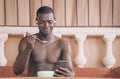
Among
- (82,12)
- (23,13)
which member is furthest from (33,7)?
(82,12)

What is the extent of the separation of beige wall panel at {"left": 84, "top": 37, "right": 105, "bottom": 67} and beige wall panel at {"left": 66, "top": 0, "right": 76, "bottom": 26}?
245mm

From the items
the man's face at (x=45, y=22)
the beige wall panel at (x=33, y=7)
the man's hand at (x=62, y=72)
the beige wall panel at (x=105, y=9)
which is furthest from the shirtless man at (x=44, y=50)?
the beige wall panel at (x=105, y=9)

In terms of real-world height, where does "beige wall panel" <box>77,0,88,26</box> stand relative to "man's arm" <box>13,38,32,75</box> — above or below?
above

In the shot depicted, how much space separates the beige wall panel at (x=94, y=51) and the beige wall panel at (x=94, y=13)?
0.55 feet

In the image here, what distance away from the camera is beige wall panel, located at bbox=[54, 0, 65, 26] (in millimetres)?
3016

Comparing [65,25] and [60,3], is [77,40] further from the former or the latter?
[60,3]

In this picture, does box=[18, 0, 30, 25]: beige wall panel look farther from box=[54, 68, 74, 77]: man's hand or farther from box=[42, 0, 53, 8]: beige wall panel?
box=[54, 68, 74, 77]: man's hand

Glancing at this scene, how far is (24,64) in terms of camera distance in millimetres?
1851

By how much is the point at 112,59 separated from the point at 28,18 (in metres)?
0.93

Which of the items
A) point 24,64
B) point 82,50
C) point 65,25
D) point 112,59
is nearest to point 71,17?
point 65,25

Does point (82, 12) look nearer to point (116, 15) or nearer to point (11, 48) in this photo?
point (116, 15)

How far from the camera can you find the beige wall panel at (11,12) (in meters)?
2.96

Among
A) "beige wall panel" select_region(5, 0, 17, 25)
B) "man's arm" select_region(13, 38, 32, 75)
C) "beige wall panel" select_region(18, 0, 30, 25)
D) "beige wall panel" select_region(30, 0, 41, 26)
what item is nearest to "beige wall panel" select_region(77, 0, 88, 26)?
"beige wall panel" select_region(30, 0, 41, 26)

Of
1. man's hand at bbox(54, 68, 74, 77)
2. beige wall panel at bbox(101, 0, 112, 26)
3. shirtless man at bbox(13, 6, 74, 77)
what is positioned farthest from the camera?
beige wall panel at bbox(101, 0, 112, 26)
